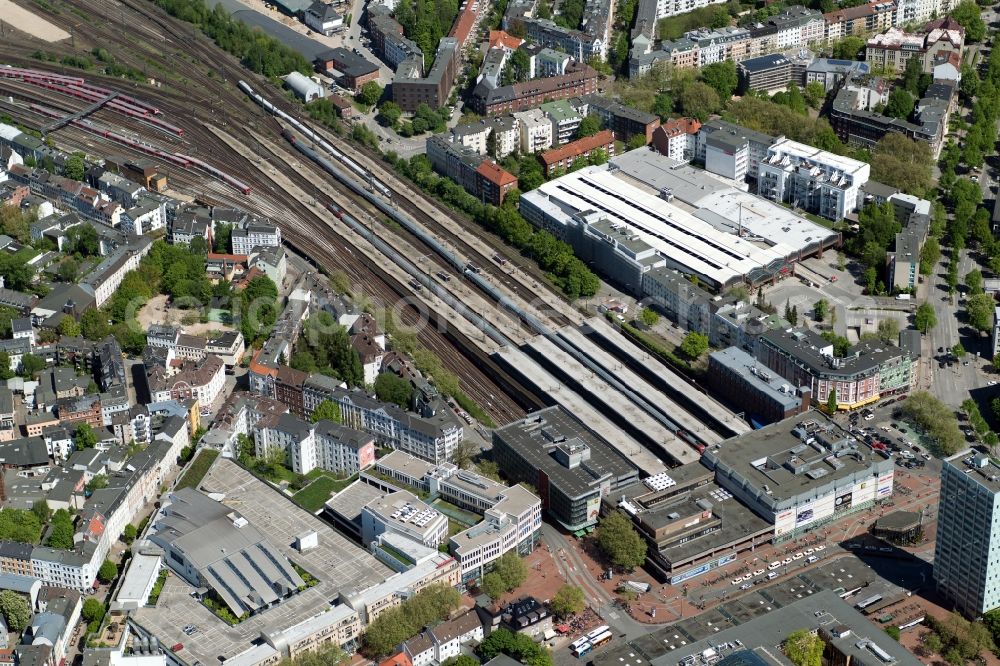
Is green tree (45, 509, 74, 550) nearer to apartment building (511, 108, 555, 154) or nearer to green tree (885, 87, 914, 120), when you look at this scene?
apartment building (511, 108, 555, 154)

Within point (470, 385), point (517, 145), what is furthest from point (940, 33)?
point (470, 385)

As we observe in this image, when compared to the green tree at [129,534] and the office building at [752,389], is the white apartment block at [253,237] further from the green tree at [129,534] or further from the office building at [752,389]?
the office building at [752,389]

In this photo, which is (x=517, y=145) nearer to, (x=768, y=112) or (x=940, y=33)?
(x=768, y=112)

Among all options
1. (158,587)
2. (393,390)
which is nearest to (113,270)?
(393,390)

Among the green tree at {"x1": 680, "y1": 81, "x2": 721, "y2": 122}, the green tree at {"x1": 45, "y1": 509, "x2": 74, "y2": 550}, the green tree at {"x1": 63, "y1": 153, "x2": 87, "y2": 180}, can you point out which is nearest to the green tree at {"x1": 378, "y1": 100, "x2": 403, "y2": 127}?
the green tree at {"x1": 680, "y1": 81, "x2": 721, "y2": 122}

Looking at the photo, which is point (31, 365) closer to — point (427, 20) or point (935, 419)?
point (935, 419)
